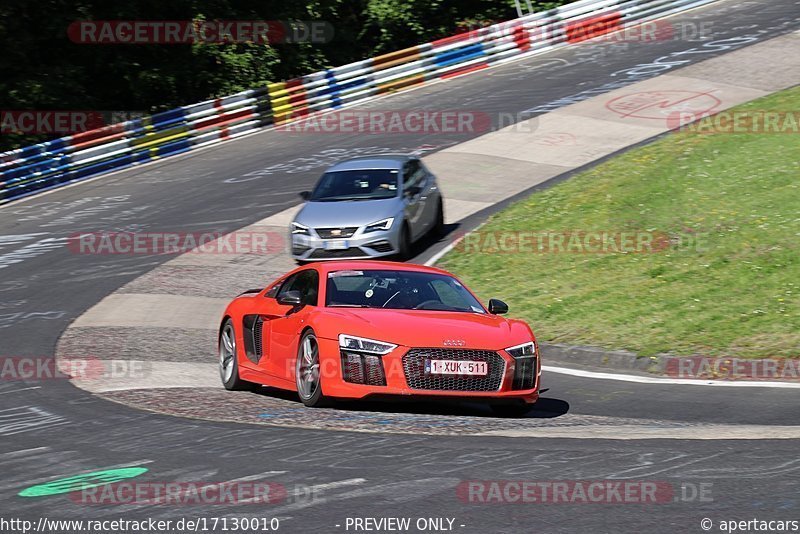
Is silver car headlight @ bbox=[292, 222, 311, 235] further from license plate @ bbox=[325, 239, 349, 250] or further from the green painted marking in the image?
the green painted marking

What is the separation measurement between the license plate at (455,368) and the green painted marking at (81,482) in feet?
9.32

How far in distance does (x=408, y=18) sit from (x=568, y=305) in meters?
29.6

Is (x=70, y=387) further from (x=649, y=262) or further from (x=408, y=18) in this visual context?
(x=408, y=18)

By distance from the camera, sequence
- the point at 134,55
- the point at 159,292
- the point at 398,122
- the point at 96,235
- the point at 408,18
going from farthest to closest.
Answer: the point at 408,18 < the point at 134,55 < the point at 398,122 < the point at 96,235 < the point at 159,292

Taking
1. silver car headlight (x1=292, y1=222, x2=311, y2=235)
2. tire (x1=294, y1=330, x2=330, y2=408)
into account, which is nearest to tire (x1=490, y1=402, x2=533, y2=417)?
tire (x1=294, y1=330, x2=330, y2=408)

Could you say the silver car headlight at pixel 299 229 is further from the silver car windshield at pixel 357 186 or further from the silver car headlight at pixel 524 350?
the silver car headlight at pixel 524 350

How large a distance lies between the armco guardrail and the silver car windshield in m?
9.71

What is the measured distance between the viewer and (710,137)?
23562mm

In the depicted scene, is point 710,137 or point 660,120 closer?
point 710,137

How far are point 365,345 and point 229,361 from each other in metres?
2.81

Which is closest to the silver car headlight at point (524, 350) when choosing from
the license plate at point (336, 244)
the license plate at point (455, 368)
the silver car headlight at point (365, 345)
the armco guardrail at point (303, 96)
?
the license plate at point (455, 368)

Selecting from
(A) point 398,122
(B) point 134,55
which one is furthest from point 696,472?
(B) point 134,55

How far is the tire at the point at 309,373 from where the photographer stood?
9875mm

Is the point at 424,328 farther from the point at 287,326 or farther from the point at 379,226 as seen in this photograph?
the point at 379,226
